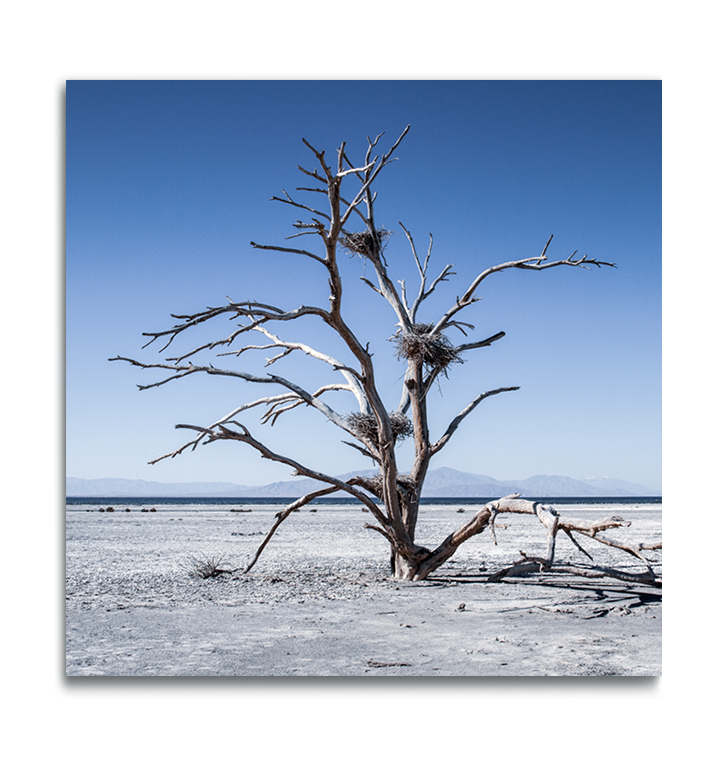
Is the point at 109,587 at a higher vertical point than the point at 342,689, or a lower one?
lower

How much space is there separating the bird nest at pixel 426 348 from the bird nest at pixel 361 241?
136cm

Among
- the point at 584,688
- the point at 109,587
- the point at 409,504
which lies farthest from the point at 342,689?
the point at 109,587

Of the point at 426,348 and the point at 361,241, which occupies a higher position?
the point at 361,241

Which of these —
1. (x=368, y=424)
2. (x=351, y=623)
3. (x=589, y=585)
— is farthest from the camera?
(x=368, y=424)

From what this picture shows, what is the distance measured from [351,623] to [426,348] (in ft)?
13.8

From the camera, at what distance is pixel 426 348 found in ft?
31.8

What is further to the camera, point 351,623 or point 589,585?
point 589,585

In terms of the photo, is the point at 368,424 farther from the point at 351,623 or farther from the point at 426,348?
the point at 351,623

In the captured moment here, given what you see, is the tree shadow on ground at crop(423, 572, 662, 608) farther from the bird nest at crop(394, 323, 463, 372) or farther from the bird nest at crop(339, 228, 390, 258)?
the bird nest at crop(339, 228, 390, 258)

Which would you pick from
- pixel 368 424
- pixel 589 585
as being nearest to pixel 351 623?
pixel 368 424
